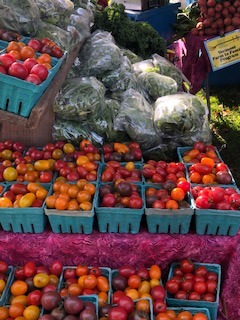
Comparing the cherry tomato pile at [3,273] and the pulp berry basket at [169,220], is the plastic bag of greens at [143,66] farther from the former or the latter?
the cherry tomato pile at [3,273]

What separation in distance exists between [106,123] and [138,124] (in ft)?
0.84

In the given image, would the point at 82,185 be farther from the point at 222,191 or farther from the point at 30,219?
the point at 222,191

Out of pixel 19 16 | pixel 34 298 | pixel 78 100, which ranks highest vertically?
pixel 19 16

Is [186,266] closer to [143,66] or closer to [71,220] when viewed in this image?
[71,220]

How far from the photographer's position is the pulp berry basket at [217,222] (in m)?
2.20

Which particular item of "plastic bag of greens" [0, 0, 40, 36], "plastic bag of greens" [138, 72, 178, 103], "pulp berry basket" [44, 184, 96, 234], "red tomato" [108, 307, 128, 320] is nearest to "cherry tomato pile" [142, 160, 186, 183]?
"pulp berry basket" [44, 184, 96, 234]

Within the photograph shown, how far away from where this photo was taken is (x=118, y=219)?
7.47 feet

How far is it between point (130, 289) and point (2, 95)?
1354 mm

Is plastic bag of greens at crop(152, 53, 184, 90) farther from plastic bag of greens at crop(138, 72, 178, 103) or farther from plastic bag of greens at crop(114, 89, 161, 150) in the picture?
plastic bag of greens at crop(114, 89, 161, 150)

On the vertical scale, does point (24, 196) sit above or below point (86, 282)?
above

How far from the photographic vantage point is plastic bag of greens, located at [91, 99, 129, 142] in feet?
10.1

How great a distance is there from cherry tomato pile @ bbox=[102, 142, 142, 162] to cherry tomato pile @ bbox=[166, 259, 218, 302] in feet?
2.72

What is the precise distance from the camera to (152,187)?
251 centimetres

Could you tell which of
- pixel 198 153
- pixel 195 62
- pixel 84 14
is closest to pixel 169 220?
pixel 198 153
